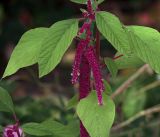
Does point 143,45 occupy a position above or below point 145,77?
above

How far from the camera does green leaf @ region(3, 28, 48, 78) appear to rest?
0.80 meters

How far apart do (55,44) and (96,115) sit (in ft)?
0.38

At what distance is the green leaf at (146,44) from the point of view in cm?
76

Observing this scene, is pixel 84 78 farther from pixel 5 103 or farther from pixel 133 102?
pixel 133 102

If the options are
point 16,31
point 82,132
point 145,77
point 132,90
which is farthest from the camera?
point 16,31

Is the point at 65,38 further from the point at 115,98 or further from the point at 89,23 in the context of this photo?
the point at 115,98

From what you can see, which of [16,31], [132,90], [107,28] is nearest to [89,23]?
[107,28]

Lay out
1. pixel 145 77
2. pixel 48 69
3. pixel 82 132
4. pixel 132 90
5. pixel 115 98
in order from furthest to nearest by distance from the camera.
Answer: pixel 145 77
pixel 132 90
pixel 115 98
pixel 82 132
pixel 48 69

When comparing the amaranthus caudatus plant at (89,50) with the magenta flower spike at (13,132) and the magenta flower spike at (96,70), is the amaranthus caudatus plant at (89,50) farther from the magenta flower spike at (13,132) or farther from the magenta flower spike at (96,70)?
the magenta flower spike at (13,132)

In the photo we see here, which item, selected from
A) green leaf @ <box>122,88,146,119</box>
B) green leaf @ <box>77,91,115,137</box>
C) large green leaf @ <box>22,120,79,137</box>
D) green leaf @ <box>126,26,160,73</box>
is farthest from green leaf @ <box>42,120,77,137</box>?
green leaf @ <box>122,88,146,119</box>

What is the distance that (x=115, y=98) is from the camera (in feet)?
5.09

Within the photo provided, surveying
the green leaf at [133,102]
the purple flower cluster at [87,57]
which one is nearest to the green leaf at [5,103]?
the purple flower cluster at [87,57]

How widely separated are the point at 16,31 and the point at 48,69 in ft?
8.73

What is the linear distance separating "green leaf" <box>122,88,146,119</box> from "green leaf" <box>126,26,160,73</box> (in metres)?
1.04
